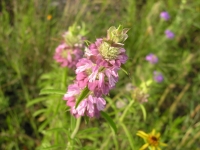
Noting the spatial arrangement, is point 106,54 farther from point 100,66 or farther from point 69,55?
point 69,55

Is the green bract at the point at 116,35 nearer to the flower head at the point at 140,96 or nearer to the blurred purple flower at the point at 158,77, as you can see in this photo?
the flower head at the point at 140,96

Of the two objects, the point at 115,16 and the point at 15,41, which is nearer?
the point at 15,41

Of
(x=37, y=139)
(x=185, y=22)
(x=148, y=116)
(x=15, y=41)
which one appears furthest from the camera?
(x=185, y=22)

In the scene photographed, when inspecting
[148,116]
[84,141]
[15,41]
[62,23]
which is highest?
[62,23]

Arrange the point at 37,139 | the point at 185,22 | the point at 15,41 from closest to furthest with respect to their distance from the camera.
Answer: the point at 37,139 < the point at 15,41 < the point at 185,22

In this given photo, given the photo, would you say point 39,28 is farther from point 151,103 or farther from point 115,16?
point 151,103

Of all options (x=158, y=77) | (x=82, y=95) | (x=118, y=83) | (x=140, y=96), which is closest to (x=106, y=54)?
(x=82, y=95)

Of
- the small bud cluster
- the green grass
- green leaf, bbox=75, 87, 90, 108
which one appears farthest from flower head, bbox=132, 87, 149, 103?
green leaf, bbox=75, 87, 90, 108

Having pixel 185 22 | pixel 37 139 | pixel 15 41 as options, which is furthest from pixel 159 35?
pixel 37 139
